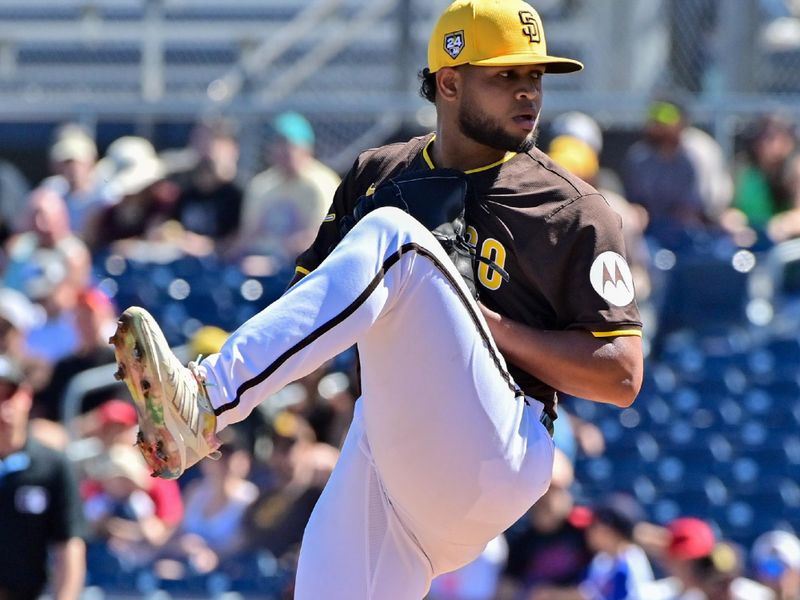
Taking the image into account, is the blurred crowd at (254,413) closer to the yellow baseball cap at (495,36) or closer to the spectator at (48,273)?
the spectator at (48,273)

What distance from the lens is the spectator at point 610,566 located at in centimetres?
664

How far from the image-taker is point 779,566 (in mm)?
6660

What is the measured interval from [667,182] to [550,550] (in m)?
2.70

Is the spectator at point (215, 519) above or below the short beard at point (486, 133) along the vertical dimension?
below

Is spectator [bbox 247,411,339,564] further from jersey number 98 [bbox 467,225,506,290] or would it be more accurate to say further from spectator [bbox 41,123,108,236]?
jersey number 98 [bbox 467,225,506,290]

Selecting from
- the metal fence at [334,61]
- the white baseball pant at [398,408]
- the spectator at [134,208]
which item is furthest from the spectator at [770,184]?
the white baseball pant at [398,408]

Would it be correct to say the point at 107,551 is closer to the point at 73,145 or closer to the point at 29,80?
the point at 73,145

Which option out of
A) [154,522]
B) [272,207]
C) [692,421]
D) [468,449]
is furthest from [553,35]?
[468,449]

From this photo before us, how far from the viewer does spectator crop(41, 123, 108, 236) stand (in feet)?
30.7

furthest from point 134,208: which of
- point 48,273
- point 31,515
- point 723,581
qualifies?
point 723,581

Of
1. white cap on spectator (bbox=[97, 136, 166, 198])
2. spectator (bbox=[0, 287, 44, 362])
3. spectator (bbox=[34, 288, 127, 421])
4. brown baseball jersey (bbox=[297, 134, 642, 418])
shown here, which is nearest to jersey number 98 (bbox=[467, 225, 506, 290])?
brown baseball jersey (bbox=[297, 134, 642, 418])

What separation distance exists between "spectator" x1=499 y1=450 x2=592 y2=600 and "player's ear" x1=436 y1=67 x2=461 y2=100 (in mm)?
2946

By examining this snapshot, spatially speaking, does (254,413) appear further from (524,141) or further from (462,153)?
(524,141)

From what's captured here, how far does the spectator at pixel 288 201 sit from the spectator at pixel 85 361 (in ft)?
3.63
